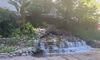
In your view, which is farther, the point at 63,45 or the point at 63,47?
the point at 63,45

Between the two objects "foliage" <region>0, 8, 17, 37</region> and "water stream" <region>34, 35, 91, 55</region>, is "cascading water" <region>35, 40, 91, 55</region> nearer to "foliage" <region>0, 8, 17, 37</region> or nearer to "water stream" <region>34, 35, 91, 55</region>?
"water stream" <region>34, 35, 91, 55</region>

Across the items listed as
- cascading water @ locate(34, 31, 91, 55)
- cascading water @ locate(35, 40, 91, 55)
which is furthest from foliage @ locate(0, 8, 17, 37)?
cascading water @ locate(35, 40, 91, 55)

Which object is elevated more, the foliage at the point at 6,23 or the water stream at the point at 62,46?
the foliage at the point at 6,23

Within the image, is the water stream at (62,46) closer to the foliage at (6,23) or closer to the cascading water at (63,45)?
the cascading water at (63,45)

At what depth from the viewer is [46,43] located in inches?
581

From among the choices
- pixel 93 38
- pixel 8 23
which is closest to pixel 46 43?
pixel 8 23

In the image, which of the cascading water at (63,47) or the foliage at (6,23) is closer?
the cascading water at (63,47)

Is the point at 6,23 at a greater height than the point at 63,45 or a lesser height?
greater

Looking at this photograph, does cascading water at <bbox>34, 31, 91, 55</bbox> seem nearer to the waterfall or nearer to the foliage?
the waterfall

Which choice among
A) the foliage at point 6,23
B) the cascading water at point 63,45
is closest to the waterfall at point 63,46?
the cascading water at point 63,45

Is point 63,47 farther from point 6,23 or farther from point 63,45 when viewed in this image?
point 6,23

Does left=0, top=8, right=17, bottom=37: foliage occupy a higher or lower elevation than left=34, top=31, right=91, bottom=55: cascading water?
higher

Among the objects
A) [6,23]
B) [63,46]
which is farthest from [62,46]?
[6,23]

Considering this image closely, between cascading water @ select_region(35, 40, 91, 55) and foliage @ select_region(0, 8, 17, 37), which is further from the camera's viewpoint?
foliage @ select_region(0, 8, 17, 37)
